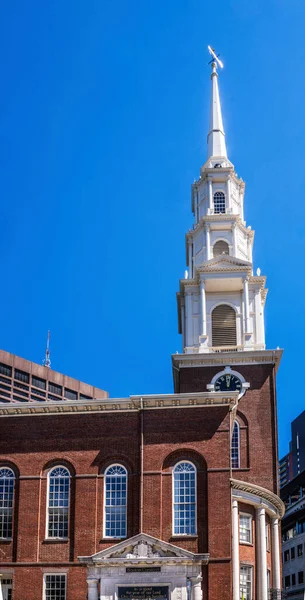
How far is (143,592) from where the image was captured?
40250mm

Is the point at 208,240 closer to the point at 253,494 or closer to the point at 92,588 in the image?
the point at 253,494

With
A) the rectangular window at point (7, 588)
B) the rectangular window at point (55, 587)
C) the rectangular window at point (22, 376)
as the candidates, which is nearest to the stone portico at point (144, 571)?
the rectangular window at point (55, 587)

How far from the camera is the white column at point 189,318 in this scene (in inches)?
2194

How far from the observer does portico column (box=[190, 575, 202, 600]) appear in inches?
1570

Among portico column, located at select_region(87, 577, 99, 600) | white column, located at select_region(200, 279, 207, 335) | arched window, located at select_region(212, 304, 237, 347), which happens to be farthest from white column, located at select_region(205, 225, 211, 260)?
portico column, located at select_region(87, 577, 99, 600)

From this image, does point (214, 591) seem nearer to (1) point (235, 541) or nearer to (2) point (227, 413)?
(1) point (235, 541)

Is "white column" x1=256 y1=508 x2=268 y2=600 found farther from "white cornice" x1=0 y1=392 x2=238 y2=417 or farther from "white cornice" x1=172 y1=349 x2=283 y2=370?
"white cornice" x1=172 y1=349 x2=283 y2=370

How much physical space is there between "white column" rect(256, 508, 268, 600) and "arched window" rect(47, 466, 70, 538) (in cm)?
918

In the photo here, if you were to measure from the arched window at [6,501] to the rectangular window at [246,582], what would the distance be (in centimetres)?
1085

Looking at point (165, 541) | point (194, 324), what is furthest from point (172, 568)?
point (194, 324)

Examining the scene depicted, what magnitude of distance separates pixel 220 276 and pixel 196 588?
21.4 meters

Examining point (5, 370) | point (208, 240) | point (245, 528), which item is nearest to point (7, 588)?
point (245, 528)

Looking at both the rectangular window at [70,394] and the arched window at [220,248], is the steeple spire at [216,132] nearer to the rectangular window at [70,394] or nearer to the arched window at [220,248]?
the arched window at [220,248]

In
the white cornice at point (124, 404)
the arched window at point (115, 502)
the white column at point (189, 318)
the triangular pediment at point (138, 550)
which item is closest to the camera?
the triangular pediment at point (138, 550)
